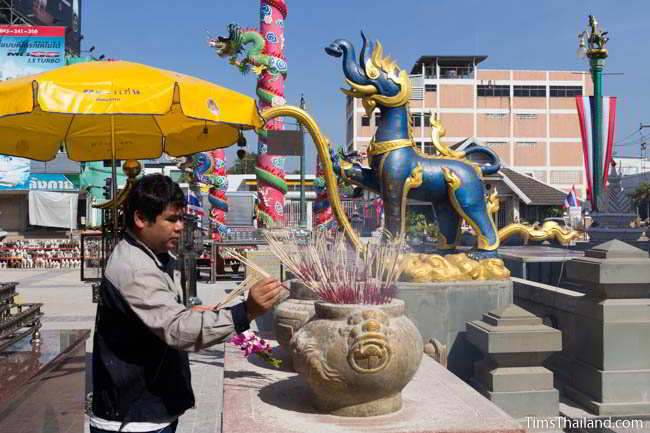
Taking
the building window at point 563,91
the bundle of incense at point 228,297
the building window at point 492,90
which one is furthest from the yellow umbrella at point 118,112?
the building window at point 563,91

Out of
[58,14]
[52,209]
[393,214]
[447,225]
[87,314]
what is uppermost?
[58,14]

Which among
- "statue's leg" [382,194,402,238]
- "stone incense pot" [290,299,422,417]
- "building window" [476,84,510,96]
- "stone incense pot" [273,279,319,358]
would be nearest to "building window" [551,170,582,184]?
"building window" [476,84,510,96]

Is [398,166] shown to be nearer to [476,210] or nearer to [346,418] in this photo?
[476,210]

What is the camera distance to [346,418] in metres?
3.00

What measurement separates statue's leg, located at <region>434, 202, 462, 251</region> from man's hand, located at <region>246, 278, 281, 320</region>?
5021mm

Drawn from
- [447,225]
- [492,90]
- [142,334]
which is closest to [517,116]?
[492,90]

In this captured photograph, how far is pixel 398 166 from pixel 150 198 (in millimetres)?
4523

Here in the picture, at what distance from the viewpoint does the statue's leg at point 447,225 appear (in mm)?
7020

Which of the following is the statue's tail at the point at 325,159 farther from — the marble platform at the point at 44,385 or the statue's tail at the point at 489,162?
the marble platform at the point at 44,385

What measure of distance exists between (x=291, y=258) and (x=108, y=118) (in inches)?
123

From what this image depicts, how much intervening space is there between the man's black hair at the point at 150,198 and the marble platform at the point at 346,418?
120cm

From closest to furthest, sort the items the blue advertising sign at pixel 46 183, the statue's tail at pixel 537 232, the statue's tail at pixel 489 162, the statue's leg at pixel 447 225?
1. the statue's leg at pixel 447 225
2. the statue's tail at pixel 489 162
3. the statue's tail at pixel 537 232
4. the blue advertising sign at pixel 46 183

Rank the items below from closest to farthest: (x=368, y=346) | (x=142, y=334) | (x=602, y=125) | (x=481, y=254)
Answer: (x=142, y=334)
(x=368, y=346)
(x=481, y=254)
(x=602, y=125)

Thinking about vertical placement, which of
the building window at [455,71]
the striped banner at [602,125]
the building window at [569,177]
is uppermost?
the building window at [455,71]
